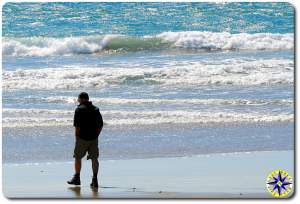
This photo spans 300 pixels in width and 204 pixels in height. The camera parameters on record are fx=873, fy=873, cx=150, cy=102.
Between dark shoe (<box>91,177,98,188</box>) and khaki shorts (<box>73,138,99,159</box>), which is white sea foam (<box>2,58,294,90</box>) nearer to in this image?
khaki shorts (<box>73,138,99,159</box>)

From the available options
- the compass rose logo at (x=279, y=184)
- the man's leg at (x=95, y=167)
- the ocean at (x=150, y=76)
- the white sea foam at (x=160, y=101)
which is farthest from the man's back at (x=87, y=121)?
the white sea foam at (x=160, y=101)

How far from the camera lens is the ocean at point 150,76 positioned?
9.82 metres

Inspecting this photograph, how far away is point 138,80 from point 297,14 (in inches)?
182

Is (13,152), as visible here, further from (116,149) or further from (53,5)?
(53,5)

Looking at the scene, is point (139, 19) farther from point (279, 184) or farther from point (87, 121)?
point (279, 184)

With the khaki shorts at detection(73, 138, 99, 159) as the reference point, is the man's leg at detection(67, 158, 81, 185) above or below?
below

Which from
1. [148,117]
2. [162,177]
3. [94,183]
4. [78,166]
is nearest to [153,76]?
[148,117]

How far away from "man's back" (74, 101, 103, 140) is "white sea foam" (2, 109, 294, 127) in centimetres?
251

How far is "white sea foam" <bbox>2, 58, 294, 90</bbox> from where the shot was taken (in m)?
12.6

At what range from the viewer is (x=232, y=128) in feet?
34.0

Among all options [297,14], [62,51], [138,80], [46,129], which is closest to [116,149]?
[46,129]

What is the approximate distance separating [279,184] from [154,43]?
643 centimetres

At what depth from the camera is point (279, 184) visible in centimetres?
802

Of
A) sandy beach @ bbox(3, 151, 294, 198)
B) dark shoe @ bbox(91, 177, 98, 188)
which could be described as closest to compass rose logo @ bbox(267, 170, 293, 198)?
sandy beach @ bbox(3, 151, 294, 198)
